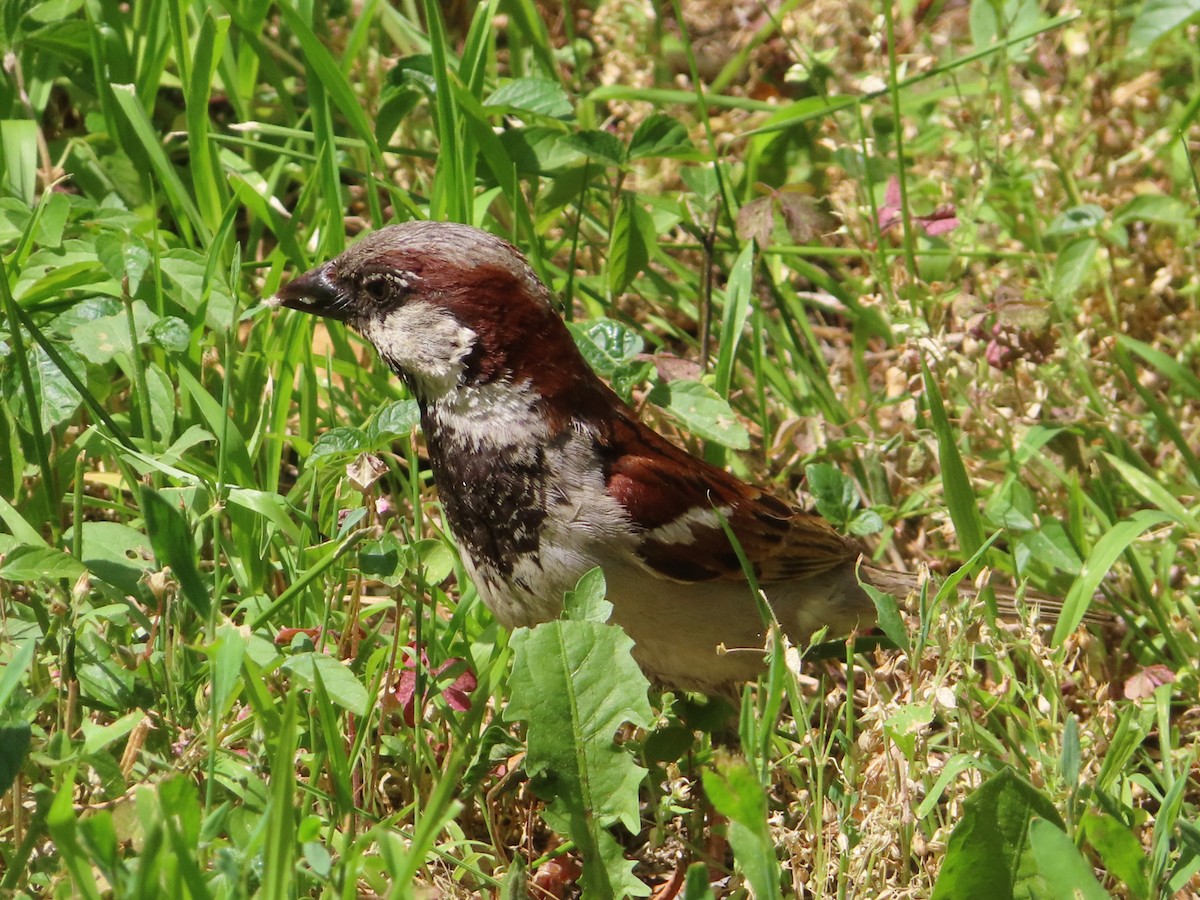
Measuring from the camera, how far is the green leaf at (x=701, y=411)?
11.0 ft

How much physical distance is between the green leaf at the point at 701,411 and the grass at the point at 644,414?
0.04ft

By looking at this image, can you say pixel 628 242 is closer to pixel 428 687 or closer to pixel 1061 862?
pixel 428 687

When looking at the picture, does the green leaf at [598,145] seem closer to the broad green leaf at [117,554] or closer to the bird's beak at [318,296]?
the bird's beak at [318,296]

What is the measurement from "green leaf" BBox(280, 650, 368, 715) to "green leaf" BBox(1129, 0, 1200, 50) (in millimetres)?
2758

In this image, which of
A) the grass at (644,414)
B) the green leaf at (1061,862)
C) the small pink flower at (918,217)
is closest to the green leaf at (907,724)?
the grass at (644,414)

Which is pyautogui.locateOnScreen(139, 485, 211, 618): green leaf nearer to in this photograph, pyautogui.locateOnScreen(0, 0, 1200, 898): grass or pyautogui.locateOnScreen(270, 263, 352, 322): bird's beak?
pyautogui.locateOnScreen(0, 0, 1200, 898): grass

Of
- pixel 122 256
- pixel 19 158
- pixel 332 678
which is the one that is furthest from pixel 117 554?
pixel 19 158

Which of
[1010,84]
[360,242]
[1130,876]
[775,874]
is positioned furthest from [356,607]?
[1010,84]

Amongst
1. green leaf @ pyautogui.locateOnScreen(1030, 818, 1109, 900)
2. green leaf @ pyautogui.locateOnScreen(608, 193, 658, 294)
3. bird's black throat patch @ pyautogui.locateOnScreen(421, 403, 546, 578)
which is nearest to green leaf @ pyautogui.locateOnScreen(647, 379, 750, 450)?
green leaf @ pyautogui.locateOnScreen(608, 193, 658, 294)

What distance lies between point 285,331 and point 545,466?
872 millimetres

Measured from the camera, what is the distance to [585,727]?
248cm

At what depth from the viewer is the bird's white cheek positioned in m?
2.94

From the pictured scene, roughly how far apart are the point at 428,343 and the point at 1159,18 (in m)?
2.28

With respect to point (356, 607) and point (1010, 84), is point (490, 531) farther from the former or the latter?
point (1010, 84)
